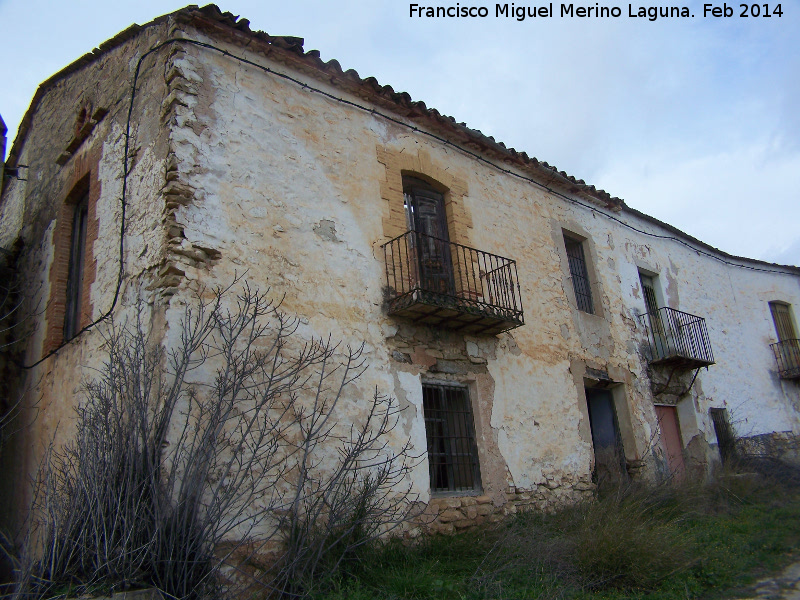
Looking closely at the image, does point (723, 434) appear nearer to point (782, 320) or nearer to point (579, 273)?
point (579, 273)

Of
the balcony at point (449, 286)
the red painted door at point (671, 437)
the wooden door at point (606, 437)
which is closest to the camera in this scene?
the balcony at point (449, 286)

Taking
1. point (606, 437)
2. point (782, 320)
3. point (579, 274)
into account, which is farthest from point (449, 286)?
point (782, 320)

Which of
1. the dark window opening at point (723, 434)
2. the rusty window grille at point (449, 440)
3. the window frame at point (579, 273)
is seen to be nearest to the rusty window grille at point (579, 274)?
the window frame at point (579, 273)

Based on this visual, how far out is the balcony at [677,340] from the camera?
1123 centimetres

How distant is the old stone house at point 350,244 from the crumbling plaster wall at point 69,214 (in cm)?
4

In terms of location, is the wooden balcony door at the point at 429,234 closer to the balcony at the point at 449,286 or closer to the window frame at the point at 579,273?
the balcony at the point at 449,286

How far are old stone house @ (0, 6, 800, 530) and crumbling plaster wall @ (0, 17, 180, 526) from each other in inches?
1.5

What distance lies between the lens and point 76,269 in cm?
770

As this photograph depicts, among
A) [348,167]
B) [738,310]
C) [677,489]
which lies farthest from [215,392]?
[738,310]

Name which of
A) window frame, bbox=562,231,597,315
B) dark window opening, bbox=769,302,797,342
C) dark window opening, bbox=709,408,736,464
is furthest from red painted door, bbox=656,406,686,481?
dark window opening, bbox=769,302,797,342

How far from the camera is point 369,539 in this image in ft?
17.8

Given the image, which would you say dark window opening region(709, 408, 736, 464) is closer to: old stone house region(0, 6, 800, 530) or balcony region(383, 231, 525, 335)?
old stone house region(0, 6, 800, 530)

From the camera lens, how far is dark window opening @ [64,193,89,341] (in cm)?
740

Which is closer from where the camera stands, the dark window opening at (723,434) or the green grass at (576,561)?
the green grass at (576,561)
